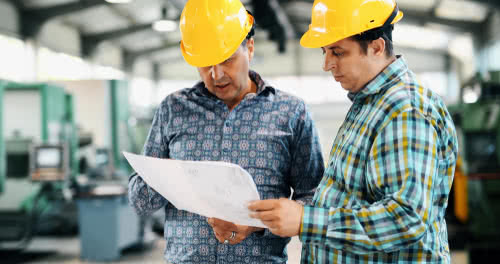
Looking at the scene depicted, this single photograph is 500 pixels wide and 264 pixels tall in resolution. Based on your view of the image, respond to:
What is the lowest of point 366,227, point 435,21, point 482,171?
point 482,171

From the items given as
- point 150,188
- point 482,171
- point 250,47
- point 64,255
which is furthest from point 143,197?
point 64,255

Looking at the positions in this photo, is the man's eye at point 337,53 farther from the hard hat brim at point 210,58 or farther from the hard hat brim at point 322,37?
the hard hat brim at point 210,58

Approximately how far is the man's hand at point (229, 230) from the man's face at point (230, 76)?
1.28ft

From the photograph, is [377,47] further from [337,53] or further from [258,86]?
[258,86]

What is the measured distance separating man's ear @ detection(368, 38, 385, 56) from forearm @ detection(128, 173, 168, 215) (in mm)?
748

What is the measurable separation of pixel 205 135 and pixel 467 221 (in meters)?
4.48

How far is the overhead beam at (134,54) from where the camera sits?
13320mm

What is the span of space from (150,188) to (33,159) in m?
4.68

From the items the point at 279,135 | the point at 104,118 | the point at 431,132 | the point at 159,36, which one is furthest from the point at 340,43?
the point at 159,36

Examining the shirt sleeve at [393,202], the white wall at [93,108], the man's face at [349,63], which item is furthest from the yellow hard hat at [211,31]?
the white wall at [93,108]

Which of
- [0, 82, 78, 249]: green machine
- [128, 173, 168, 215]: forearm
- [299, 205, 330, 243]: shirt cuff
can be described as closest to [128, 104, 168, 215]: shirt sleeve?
[128, 173, 168, 215]: forearm

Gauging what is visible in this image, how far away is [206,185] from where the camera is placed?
104 cm

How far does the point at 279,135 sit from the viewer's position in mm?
1410

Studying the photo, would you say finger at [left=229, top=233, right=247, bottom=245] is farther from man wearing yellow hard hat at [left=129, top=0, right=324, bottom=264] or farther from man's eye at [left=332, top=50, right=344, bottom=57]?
man's eye at [left=332, top=50, right=344, bottom=57]
